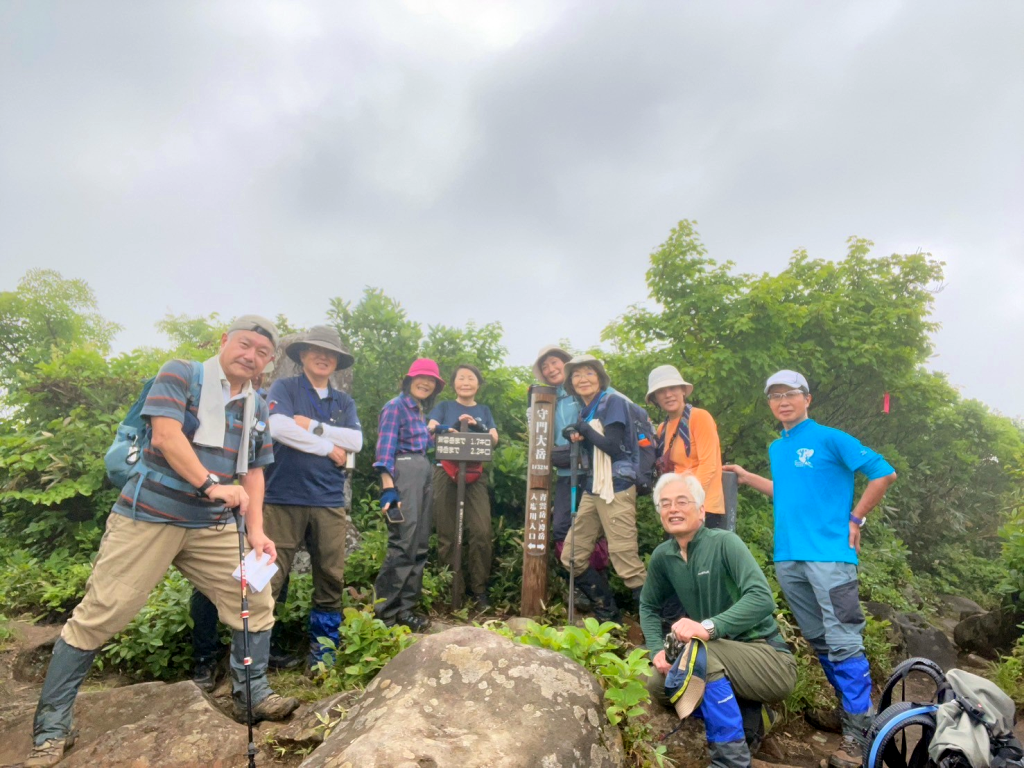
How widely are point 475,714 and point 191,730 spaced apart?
179cm

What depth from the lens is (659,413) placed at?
7523 mm

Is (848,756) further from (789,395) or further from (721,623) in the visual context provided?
(789,395)

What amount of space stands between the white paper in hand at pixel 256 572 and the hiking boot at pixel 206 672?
143cm

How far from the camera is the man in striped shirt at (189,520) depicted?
324 cm

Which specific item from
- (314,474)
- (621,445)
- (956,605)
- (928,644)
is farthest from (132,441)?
(956,605)

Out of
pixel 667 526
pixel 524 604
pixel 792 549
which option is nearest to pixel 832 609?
pixel 792 549

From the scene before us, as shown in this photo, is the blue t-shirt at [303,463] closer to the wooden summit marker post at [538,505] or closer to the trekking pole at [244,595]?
the trekking pole at [244,595]

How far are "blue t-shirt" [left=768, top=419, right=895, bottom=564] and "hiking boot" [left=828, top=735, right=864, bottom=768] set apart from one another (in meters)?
1.09

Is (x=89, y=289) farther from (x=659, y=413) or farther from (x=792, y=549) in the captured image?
(x=792, y=549)

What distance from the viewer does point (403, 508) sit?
5336 mm

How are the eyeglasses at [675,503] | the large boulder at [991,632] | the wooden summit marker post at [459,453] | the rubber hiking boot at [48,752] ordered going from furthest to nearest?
the large boulder at [991,632] < the wooden summit marker post at [459,453] < the eyeglasses at [675,503] < the rubber hiking boot at [48,752]

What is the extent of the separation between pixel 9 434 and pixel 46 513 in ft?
4.84

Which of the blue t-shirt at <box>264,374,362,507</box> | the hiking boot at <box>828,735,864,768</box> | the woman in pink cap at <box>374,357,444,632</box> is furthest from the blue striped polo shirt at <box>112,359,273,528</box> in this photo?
the hiking boot at <box>828,735,864,768</box>

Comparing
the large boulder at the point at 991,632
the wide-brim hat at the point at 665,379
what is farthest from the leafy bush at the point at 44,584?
the large boulder at the point at 991,632
